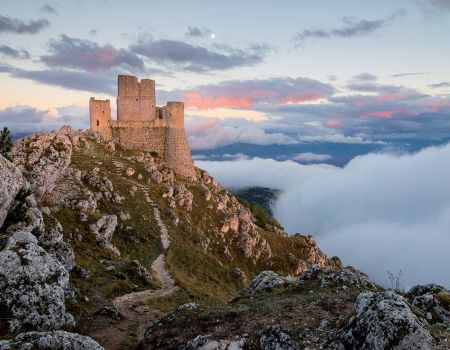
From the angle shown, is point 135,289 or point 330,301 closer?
point 330,301

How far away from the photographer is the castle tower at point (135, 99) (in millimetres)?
93875

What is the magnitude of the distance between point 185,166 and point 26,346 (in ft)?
281

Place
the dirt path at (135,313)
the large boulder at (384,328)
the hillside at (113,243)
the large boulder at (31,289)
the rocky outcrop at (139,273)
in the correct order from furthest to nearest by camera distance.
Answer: the rocky outcrop at (139,273) → the dirt path at (135,313) → the hillside at (113,243) → the large boulder at (31,289) → the large boulder at (384,328)

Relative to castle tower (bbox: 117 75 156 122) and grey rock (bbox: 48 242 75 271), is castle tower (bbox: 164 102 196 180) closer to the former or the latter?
castle tower (bbox: 117 75 156 122)

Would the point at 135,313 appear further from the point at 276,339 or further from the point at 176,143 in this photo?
the point at 176,143

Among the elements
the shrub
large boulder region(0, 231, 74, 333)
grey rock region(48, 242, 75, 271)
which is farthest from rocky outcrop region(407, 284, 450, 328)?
the shrub

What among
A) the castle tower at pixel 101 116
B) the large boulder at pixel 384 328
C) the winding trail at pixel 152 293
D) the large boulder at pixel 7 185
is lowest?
the winding trail at pixel 152 293

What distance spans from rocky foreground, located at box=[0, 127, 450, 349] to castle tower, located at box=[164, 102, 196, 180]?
14.0 m

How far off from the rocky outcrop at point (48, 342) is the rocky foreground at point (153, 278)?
3cm

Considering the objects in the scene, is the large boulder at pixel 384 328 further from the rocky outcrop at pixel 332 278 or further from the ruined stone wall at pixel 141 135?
the ruined stone wall at pixel 141 135

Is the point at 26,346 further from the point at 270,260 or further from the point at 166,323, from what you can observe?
the point at 270,260

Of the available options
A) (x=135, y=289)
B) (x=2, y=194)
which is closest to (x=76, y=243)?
(x=135, y=289)

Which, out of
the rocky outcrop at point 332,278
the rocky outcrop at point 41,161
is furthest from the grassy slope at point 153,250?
the rocky outcrop at point 332,278

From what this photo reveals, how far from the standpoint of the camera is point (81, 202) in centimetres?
5281
